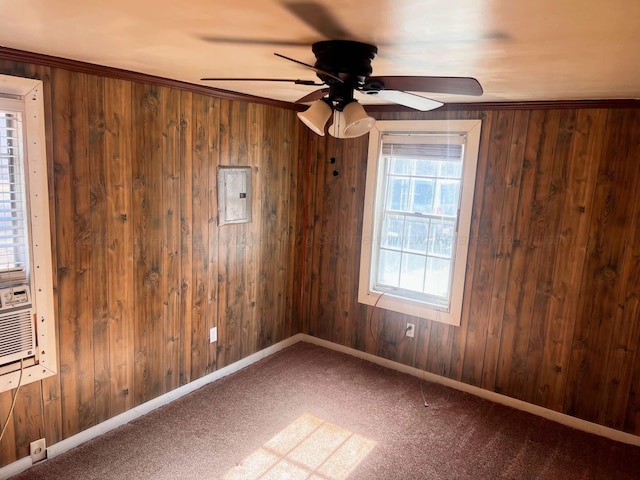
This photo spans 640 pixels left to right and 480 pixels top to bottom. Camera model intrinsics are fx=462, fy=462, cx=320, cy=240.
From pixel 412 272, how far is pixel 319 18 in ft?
8.86

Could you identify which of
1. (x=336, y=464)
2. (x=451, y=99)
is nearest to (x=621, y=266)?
(x=451, y=99)

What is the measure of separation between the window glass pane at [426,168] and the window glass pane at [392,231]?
40 cm

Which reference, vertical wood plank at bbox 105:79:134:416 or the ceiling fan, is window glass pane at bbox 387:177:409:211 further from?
vertical wood plank at bbox 105:79:134:416

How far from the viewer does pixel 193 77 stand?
282 cm

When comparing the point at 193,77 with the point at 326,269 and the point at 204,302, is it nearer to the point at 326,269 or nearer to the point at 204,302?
the point at 204,302

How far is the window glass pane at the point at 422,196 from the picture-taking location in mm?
3672

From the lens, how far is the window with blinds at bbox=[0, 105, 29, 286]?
2.25 metres

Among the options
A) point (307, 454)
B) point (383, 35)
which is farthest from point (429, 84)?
point (307, 454)

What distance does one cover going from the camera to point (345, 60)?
1.74 meters

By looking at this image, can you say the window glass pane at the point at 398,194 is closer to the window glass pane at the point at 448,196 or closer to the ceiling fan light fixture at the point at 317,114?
the window glass pane at the point at 448,196

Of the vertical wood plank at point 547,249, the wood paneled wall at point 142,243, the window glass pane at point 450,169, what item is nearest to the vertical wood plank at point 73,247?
the wood paneled wall at point 142,243

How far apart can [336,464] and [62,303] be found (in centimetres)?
183

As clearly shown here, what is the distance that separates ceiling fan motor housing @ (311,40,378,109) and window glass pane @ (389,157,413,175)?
78.3 inches

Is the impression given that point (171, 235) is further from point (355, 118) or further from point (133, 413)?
point (355, 118)
